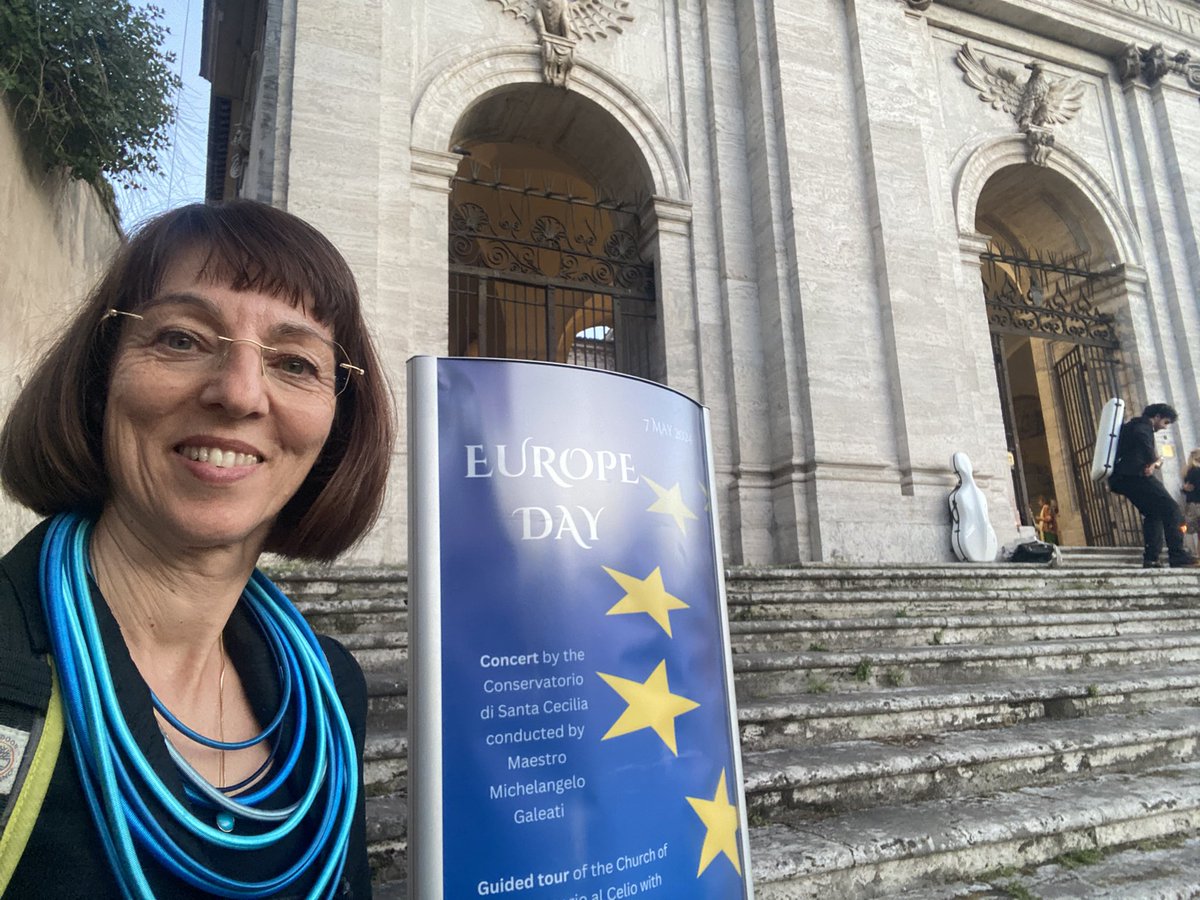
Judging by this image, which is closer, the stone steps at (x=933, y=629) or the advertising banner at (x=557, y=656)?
the advertising banner at (x=557, y=656)

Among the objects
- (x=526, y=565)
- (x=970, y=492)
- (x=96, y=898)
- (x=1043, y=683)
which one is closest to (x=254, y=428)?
(x=526, y=565)

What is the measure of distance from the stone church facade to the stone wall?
6.76 feet

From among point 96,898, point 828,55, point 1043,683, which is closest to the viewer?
point 96,898

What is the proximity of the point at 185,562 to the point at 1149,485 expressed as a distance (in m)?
8.84

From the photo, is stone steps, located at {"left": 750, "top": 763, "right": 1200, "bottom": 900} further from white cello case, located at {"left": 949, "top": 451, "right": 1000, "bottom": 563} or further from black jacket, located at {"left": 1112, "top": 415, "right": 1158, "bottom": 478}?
black jacket, located at {"left": 1112, "top": 415, "right": 1158, "bottom": 478}

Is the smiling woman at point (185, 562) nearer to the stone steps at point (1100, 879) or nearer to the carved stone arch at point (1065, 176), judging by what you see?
the stone steps at point (1100, 879)

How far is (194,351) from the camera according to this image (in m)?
1.01

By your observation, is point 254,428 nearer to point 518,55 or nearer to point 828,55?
point 518,55

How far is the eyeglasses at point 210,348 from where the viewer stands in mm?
1002

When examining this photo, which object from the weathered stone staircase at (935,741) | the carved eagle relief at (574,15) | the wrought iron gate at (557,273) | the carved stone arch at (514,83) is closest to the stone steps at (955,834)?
the weathered stone staircase at (935,741)

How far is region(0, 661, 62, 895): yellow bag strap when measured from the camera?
2.42 ft

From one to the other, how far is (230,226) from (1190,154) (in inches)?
587

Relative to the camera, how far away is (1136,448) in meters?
7.67

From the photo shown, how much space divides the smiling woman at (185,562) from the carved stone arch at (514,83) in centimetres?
772
